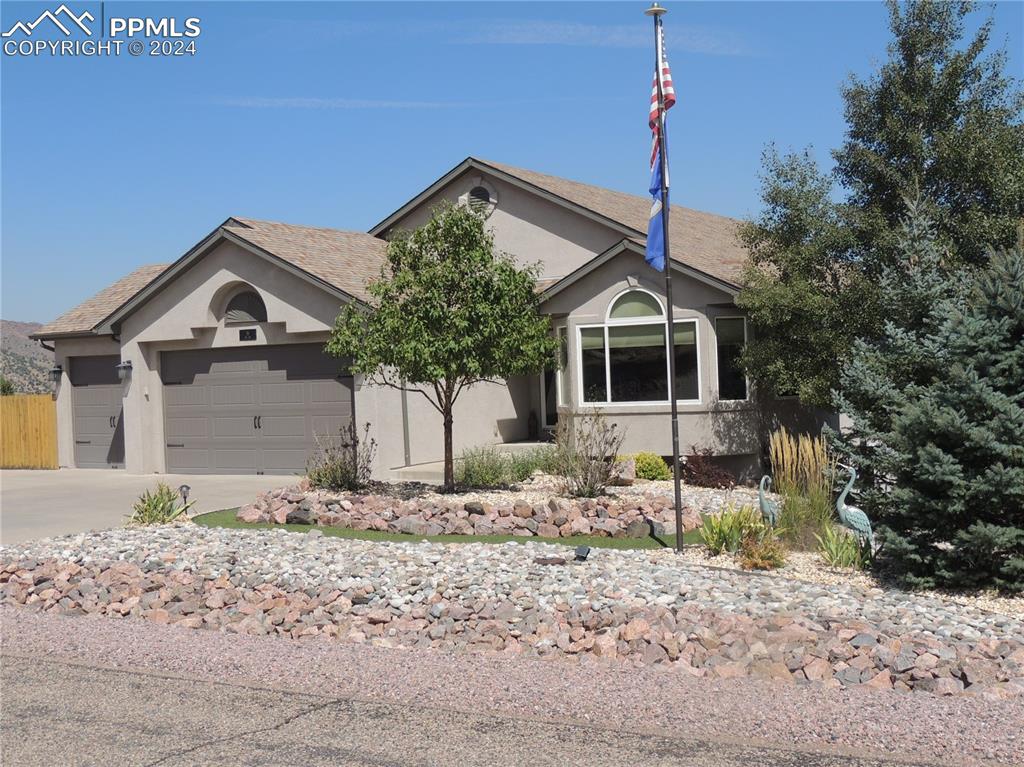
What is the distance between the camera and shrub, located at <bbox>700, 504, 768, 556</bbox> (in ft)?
34.5

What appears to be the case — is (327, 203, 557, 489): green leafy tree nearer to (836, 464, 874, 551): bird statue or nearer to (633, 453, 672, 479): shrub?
(633, 453, 672, 479): shrub

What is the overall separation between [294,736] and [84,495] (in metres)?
13.1

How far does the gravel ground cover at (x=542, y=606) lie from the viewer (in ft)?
23.2

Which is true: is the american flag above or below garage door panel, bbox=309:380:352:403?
above

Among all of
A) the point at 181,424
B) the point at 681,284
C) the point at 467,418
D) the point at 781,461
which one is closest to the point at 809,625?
the point at 781,461

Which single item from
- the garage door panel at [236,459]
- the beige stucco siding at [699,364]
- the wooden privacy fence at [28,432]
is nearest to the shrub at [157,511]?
the garage door panel at [236,459]

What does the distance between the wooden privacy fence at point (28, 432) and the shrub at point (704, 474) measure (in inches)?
572

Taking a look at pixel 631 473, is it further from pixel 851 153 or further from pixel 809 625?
pixel 809 625

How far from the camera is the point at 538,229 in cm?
2159

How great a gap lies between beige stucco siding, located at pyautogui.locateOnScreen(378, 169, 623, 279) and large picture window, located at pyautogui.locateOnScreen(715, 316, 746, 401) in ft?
13.3

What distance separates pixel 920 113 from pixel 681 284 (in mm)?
4387

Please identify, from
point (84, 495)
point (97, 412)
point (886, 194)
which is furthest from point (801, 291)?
point (97, 412)

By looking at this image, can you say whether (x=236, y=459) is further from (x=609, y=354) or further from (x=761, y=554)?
(x=761, y=554)

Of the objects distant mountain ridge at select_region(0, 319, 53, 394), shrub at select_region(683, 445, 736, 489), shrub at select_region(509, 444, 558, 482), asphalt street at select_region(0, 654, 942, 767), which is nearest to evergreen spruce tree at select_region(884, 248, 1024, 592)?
asphalt street at select_region(0, 654, 942, 767)
